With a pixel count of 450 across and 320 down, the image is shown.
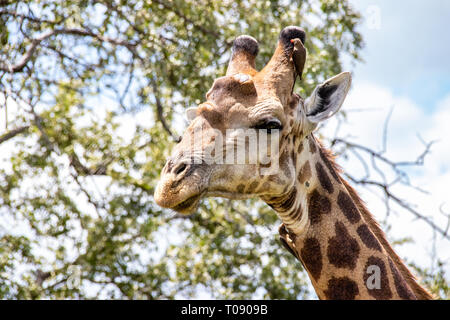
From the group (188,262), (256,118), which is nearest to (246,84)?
(256,118)

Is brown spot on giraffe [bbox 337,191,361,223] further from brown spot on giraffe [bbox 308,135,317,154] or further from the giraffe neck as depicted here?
brown spot on giraffe [bbox 308,135,317,154]

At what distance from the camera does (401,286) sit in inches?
151

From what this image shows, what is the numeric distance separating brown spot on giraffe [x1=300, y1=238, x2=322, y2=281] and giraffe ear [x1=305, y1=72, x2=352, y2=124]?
735 millimetres

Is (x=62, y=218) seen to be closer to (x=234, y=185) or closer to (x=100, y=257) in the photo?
(x=100, y=257)

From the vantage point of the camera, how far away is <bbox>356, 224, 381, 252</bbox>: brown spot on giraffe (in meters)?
3.94

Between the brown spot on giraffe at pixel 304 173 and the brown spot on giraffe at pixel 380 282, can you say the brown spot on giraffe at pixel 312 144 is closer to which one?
the brown spot on giraffe at pixel 304 173

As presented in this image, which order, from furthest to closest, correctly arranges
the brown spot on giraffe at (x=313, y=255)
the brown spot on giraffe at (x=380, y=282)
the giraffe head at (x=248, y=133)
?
the brown spot on giraffe at (x=313, y=255) → the brown spot on giraffe at (x=380, y=282) → the giraffe head at (x=248, y=133)

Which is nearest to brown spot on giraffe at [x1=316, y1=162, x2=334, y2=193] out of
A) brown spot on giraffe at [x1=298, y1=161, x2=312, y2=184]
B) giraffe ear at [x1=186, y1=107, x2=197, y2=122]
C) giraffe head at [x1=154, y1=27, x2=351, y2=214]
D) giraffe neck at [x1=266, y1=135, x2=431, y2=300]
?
giraffe neck at [x1=266, y1=135, x2=431, y2=300]

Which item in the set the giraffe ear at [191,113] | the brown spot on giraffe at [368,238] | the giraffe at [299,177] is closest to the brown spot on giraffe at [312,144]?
the giraffe at [299,177]

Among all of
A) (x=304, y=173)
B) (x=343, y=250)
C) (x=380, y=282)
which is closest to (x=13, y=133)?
(x=304, y=173)

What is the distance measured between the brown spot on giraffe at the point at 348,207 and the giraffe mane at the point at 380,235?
0.18 meters

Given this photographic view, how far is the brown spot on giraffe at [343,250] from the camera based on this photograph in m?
3.85

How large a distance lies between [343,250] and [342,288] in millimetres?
225

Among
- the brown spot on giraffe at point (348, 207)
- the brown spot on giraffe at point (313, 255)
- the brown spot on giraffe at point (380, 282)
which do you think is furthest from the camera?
the brown spot on giraffe at point (348, 207)
